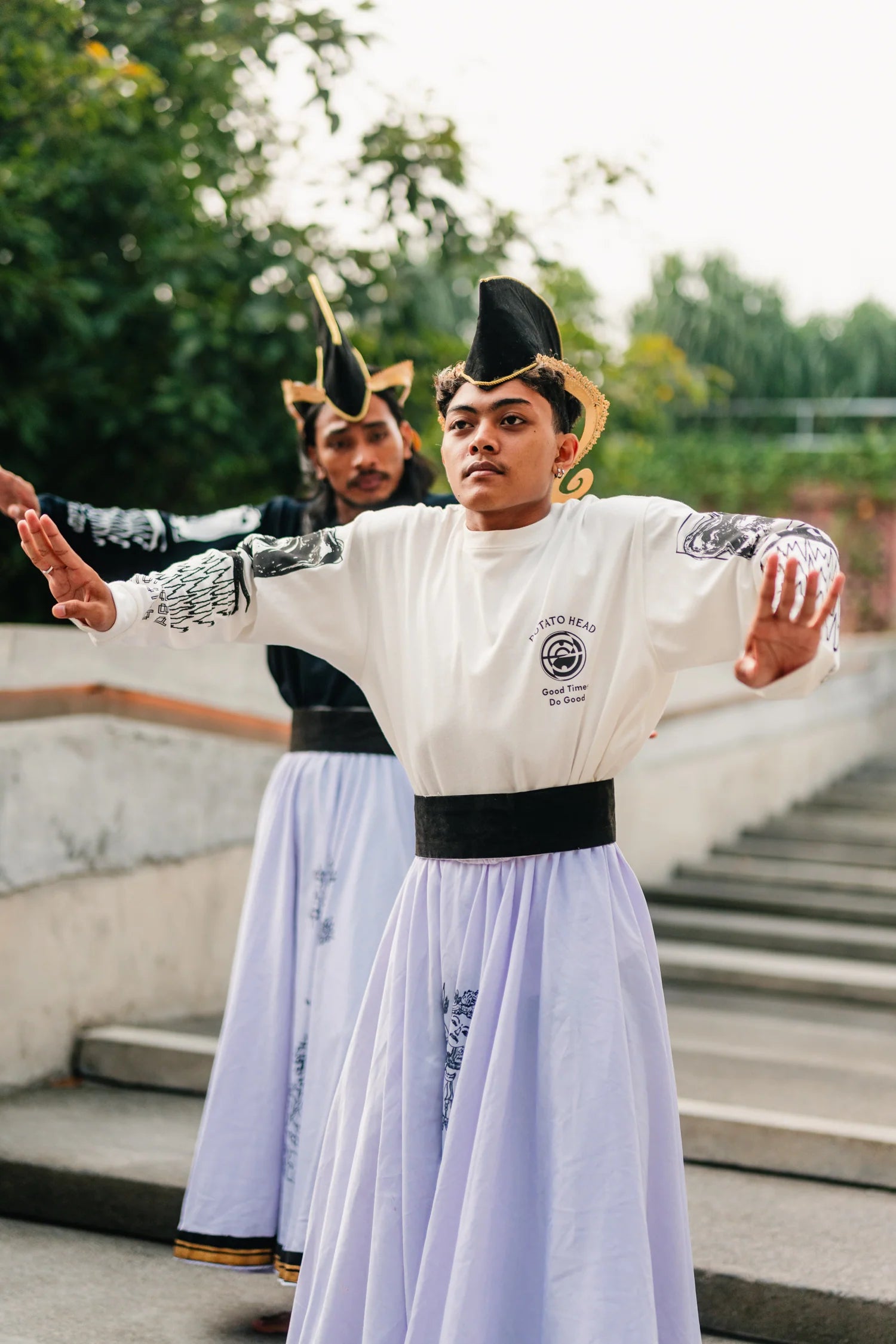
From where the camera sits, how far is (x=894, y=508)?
731 inches

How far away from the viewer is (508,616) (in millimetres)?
2162

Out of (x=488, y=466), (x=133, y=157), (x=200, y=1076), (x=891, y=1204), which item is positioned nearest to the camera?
(x=488, y=466)

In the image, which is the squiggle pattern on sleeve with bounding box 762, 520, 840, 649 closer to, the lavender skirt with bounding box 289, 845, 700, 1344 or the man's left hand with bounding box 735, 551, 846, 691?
the man's left hand with bounding box 735, 551, 846, 691

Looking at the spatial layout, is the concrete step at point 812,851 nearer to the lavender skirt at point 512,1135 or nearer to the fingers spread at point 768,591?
the lavender skirt at point 512,1135

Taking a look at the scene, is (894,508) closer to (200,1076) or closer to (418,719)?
(200,1076)

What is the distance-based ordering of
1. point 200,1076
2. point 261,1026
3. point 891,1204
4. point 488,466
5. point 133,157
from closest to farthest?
1. point 488,466
2. point 261,1026
3. point 891,1204
4. point 200,1076
5. point 133,157

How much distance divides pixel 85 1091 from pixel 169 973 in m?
0.57

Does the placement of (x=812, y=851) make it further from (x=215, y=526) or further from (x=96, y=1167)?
(x=215, y=526)

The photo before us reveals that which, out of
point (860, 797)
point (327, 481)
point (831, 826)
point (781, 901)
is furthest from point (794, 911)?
point (327, 481)

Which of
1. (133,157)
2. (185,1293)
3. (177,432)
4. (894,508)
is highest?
(894,508)

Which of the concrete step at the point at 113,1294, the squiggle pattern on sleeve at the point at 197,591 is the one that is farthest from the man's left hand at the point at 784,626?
the concrete step at the point at 113,1294

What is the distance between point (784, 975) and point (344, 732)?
3.06m

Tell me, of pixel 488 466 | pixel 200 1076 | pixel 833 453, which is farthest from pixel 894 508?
pixel 488 466

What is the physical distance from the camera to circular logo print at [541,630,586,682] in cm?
213
